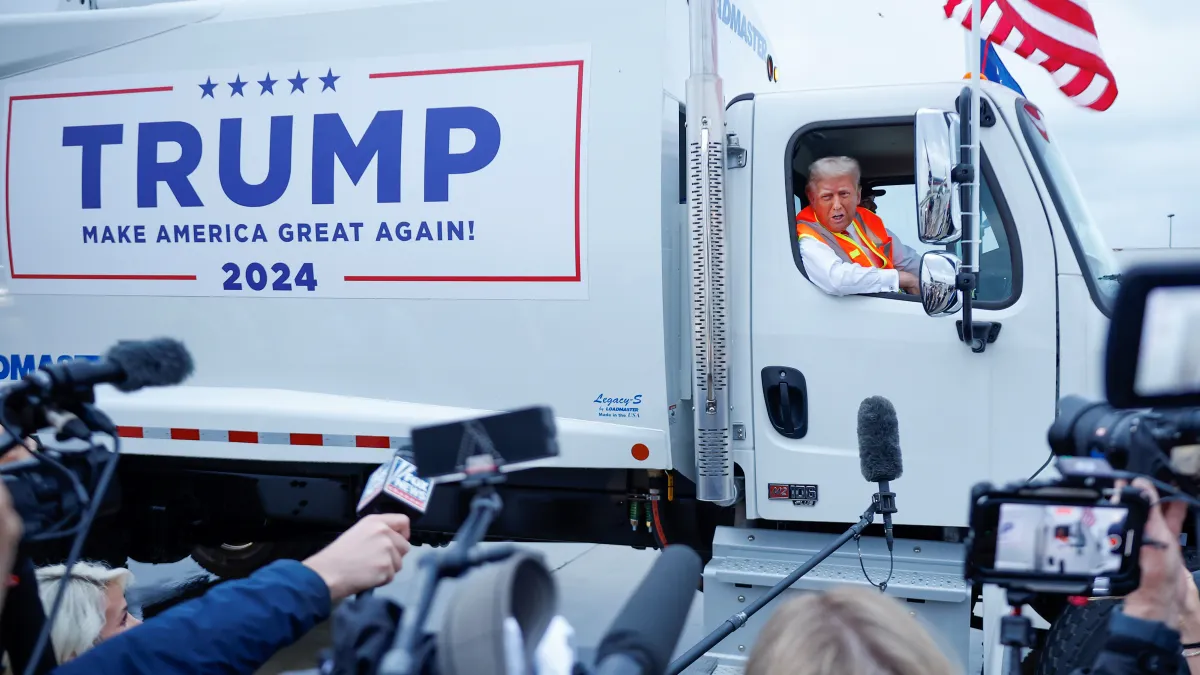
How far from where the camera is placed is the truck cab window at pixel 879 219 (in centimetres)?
364

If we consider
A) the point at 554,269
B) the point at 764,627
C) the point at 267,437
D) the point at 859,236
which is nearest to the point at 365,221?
the point at 554,269

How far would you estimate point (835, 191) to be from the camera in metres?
3.91

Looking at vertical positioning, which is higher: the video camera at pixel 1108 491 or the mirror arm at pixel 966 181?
the mirror arm at pixel 966 181

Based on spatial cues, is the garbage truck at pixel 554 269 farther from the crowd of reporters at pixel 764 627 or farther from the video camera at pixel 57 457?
the video camera at pixel 57 457

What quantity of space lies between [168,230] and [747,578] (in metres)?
2.71

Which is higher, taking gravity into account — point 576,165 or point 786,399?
point 576,165

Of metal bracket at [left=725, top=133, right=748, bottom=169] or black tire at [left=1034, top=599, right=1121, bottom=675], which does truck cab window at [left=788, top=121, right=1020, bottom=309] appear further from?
black tire at [left=1034, top=599, right=1121, bottom=675]

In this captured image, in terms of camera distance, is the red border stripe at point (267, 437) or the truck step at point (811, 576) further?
the red border stripe at point (267, 437)

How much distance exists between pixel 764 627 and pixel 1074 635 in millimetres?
1564

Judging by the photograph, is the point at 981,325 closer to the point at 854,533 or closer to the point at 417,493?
the point at 854,533

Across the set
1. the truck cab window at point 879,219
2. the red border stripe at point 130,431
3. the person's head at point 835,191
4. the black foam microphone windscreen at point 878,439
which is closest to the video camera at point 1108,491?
the black foam microphone windscreen at point 878,439

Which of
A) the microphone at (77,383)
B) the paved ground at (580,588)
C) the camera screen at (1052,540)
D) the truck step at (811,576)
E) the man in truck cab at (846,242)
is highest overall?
the man in truck cab at (846,242)

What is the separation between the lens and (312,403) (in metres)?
Answer: 3.98

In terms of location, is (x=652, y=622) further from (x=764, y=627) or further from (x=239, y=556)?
(x=239, y=556)
